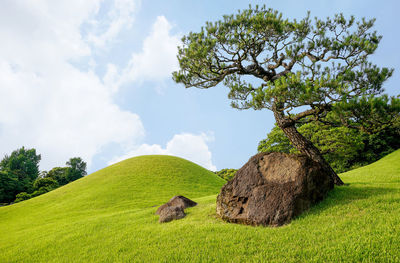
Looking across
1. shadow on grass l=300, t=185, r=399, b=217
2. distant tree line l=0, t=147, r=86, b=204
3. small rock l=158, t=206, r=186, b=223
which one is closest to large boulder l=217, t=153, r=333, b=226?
shadow on grass l=300, t=185, r=399, b=217

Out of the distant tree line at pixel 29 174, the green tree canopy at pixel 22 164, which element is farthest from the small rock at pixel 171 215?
the green tree canopy at pixel 22 164

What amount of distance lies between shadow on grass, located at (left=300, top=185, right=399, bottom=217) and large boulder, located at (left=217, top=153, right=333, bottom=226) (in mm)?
198

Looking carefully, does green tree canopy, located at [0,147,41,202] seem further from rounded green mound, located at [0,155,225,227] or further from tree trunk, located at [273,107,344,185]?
tree trunk, located at [273,107,344,185]

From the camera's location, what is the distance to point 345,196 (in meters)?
8.07

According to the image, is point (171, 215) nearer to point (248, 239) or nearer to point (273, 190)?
point (248, 239)

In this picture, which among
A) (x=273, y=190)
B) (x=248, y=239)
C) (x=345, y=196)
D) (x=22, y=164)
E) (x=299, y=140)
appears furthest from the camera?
(x=22, y=164)

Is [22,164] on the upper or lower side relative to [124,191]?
upper

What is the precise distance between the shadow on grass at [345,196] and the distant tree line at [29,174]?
158 feet

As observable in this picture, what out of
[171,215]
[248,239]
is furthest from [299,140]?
[171,215]

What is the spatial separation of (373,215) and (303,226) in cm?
196

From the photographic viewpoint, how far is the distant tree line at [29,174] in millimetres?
42406

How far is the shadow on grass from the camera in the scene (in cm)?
734

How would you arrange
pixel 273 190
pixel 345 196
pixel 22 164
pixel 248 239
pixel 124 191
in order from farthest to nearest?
1. pixel 22 164
2. pixel 124 191
3. pixel 345 196
4. pixel 273 190
5. pixel 248 239

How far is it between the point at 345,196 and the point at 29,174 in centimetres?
7841
